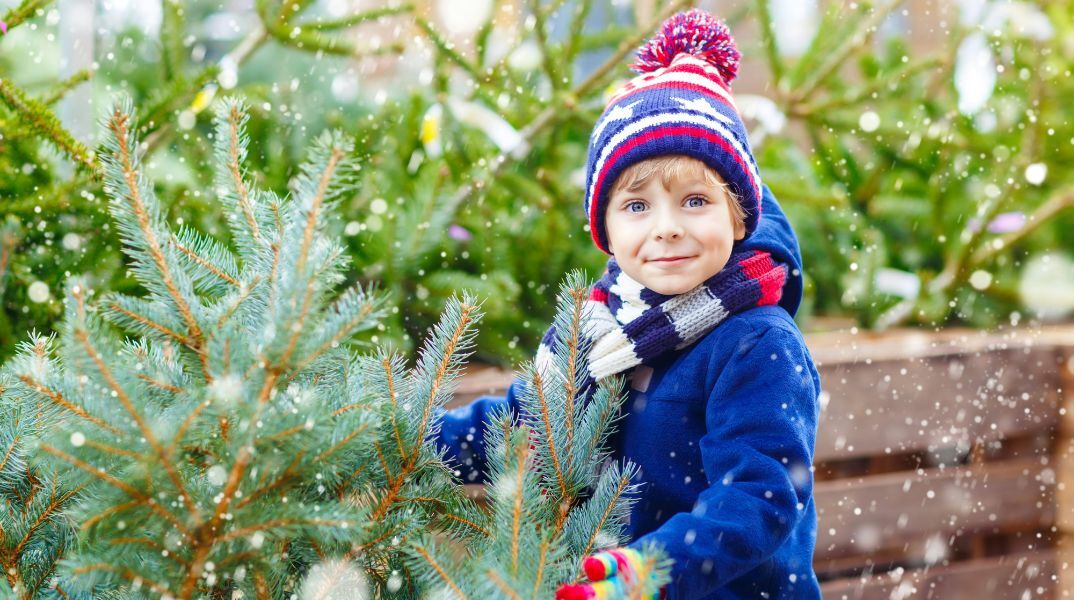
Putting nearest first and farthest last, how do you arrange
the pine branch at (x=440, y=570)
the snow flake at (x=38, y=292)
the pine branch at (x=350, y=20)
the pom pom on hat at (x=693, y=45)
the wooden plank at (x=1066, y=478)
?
1. the pine branch at (x=440, y=570)
2. the pom pom on hat at (x=693, y=45)
3. the snow flake at (x=38, y=292)
4. the pine branch at (x=350, y=20)
5. the wooden plank at (x=1066, y=478)

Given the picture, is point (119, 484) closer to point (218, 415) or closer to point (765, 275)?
point (218, 415)

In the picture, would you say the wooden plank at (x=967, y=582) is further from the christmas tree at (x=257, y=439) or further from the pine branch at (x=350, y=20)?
the pine branch at (x=350, y=20)

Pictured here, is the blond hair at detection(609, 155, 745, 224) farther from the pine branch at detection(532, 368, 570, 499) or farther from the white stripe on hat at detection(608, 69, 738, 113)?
the pine branch at detection(532, 368, 570, 499)

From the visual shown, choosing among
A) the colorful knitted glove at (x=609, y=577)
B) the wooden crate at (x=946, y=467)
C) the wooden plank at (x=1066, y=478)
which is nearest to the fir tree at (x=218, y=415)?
the colorful knitted glove at (x=609, y=577)

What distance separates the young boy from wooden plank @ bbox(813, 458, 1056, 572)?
1.32 m

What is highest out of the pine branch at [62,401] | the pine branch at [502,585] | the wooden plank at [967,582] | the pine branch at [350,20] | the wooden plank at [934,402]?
the pine branch at [62,401]

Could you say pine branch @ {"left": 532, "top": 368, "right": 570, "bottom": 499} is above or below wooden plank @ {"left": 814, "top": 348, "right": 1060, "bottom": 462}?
above

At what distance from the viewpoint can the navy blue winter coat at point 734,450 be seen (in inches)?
44.6

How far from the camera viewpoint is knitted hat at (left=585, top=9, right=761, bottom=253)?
1346mm

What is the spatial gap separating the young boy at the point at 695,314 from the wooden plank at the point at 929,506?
1.32 m

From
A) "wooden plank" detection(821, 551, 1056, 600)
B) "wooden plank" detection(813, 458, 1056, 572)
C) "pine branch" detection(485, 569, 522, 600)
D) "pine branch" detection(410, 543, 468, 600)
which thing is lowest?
"wooden plank" detection(821, 551, 1056, 600)

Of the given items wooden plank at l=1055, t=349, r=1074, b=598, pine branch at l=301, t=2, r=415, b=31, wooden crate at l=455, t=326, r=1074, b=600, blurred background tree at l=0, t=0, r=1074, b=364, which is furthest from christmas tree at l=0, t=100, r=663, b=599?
wooden plank at l=1055, t=349, r=1074, b=598

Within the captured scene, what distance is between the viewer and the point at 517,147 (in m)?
2.62

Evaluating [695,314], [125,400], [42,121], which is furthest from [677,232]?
[42,121]
